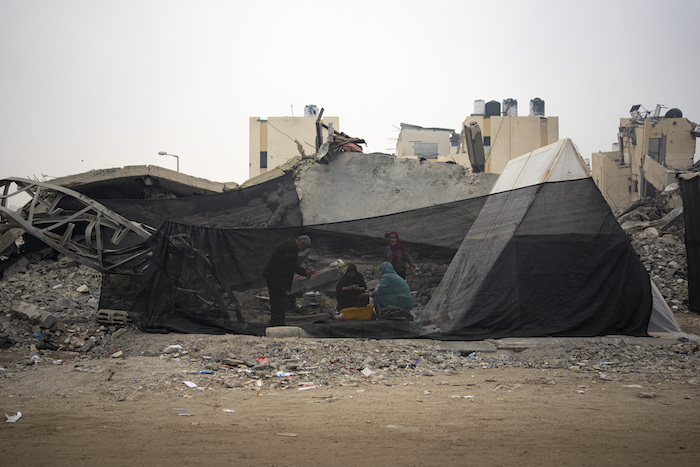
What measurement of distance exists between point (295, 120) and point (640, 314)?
30224 mm

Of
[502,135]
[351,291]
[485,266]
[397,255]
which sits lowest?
[351,291]

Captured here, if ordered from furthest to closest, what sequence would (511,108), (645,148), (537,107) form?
(537,107)
(511,108)
(645,148)

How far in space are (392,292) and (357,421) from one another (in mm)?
2992

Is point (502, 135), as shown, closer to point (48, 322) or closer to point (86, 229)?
point (86, 229)

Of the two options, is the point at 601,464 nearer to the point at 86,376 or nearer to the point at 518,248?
the point at 518,248

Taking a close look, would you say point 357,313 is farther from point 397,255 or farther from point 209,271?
point 209,271

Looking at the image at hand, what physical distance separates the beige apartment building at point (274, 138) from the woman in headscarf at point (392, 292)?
2838cm

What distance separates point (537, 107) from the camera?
117 feet

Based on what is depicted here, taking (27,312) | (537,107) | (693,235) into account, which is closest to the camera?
(27,312)

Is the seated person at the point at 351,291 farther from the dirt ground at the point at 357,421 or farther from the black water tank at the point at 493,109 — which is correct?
the black water tank at the point at 493,109

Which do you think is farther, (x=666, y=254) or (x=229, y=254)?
(x=666, y=254)

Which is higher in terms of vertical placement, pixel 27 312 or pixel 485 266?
pixel 485 266

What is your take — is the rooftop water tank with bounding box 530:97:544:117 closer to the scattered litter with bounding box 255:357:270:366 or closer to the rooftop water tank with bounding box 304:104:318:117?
the rooftop water tank with bounding box 304:104:318:117

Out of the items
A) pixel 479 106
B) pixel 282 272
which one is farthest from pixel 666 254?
pixel 479 106
